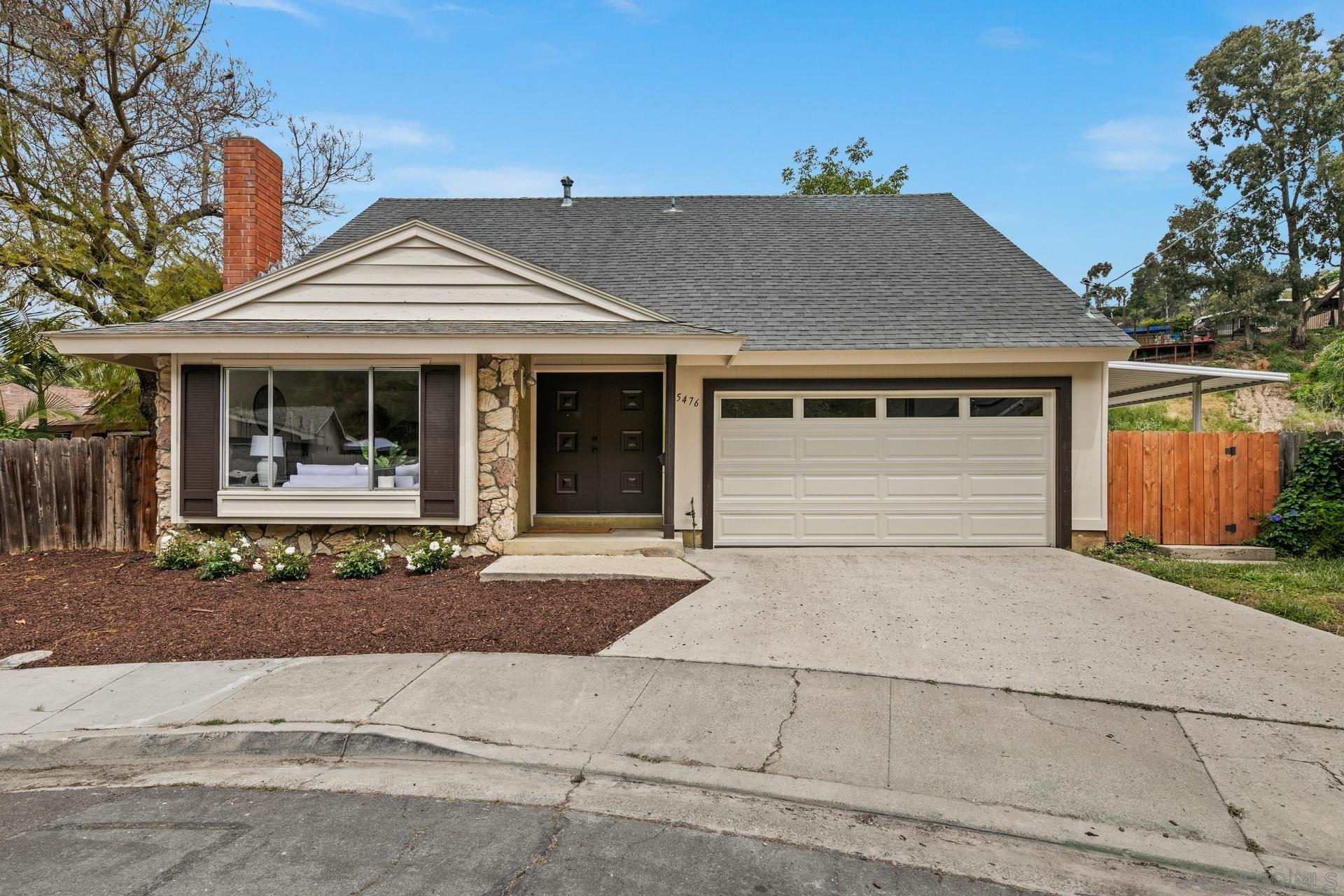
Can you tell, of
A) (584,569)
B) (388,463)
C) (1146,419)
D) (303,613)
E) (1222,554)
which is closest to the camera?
(303,613)

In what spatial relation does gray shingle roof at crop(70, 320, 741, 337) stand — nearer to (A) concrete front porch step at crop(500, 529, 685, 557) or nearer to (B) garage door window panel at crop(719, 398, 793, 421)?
(B) garage door window panel at crop(719, 398, 793, 421)

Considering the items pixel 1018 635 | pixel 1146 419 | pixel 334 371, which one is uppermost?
pixel 1146 419

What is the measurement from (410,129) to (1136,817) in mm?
17693

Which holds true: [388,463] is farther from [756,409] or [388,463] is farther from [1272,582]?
[1272,582]

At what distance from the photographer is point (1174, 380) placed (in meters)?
11.4

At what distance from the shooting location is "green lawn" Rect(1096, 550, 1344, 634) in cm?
688

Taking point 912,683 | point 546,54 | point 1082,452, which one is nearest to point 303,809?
point 912,683

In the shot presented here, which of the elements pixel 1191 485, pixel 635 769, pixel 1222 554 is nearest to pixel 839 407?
pixel 1191 485

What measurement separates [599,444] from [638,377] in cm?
107

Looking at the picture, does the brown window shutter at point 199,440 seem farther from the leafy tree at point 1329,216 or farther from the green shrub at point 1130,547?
the leafy tree at point 1329,216

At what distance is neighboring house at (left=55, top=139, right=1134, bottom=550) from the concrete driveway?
1603 millimetres

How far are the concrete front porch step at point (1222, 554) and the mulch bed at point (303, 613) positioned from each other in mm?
6752

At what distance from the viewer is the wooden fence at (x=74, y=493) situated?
9.57 m

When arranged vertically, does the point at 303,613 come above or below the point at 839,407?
below
